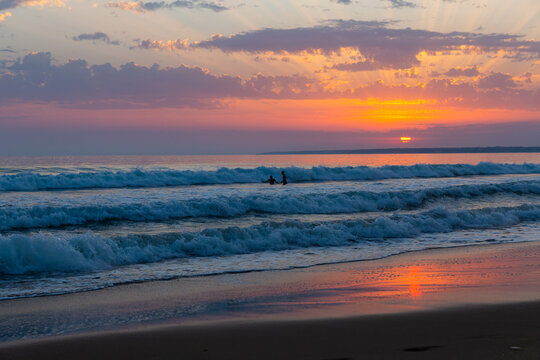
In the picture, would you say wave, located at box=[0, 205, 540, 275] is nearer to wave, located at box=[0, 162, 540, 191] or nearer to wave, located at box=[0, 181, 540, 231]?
wave, located at box=[0, 181, 540, 231]

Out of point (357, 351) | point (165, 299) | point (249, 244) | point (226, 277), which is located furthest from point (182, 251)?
point (357, 351)

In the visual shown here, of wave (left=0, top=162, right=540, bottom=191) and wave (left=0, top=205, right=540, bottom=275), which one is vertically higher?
wave (left=0, top=162, right=540, bottom=191)

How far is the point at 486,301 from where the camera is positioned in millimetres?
7688

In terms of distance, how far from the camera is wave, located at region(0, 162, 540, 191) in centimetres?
3700

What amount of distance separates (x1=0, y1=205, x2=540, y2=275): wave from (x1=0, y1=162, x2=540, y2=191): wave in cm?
2349

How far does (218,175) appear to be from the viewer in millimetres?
46656

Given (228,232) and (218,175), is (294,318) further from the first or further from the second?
(218,175)

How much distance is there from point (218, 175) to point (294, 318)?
4014 cm

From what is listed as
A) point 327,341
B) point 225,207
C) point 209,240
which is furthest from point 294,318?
point 225,207

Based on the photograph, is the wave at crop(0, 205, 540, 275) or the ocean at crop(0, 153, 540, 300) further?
the wave at crop(0, 205, 540, 275)

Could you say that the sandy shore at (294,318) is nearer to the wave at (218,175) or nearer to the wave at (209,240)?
the wave at (209,240)

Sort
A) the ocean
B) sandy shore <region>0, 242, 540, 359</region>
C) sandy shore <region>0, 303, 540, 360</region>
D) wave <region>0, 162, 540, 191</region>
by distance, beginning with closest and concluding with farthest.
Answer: sandy shore <region>0, 303, 540, 360</region> → sandy shore <region>0, 242, 540, 359</region> → the ocean → wave <region>0, 162, 540, 191</region>

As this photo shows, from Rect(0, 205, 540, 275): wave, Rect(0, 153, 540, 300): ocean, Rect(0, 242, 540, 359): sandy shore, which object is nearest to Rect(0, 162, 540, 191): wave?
Rect(0, 153, 540, 300): ocean

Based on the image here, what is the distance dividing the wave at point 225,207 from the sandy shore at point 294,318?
10046 mm
